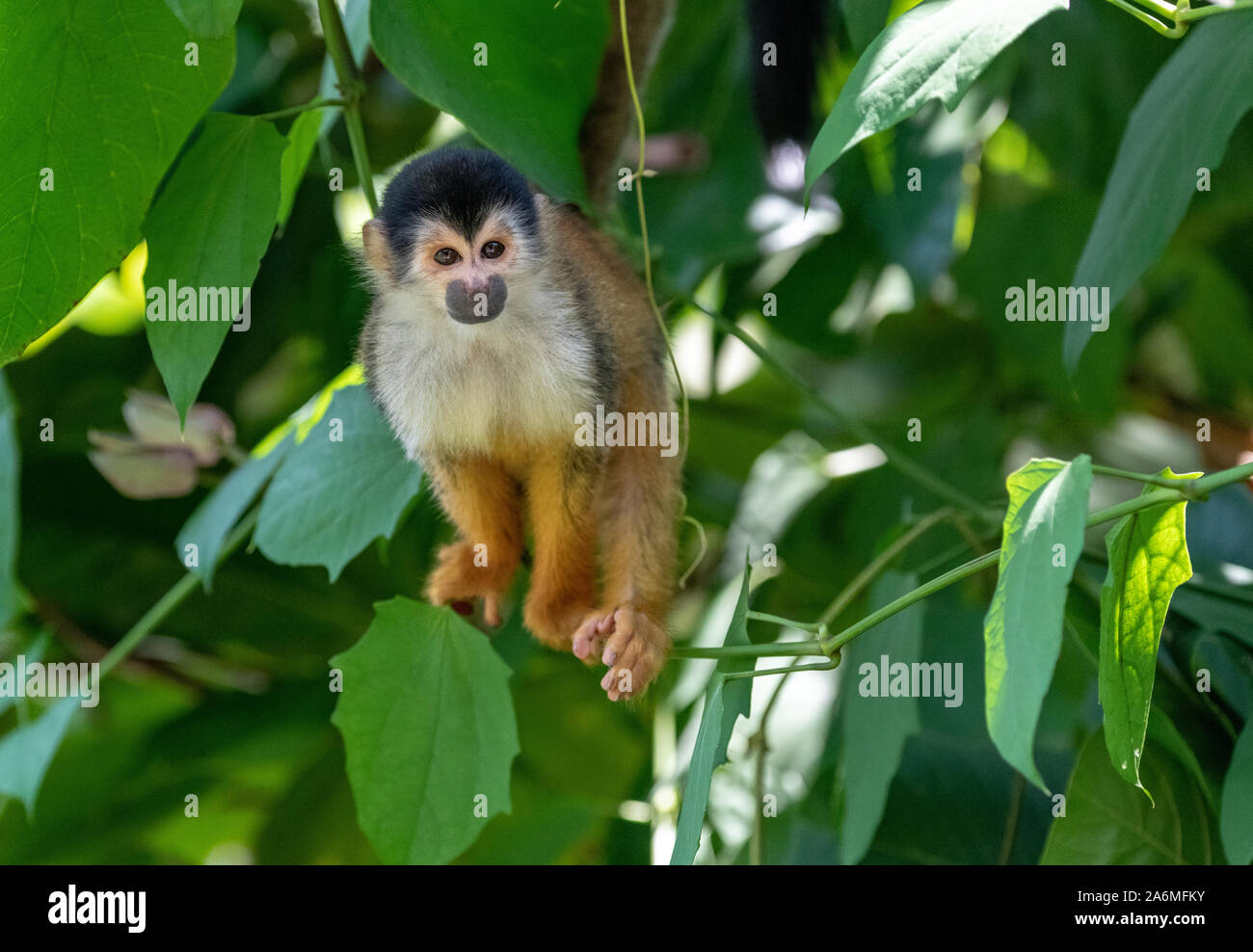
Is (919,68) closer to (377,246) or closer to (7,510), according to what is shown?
(377,246)

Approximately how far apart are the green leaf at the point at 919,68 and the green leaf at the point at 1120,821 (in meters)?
0.83

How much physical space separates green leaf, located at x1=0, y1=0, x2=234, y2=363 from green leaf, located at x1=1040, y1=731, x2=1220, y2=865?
1238 mm

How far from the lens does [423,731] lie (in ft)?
4.27

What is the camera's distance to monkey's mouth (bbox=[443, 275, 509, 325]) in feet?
4.05

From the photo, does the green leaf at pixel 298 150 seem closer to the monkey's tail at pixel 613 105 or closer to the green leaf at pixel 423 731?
the monkey's tail at pixel 613 105

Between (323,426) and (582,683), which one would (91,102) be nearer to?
(323,426)

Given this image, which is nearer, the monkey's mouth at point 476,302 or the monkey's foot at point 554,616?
the monkey's mouth at point 476,302

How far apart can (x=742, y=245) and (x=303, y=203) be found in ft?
3.10

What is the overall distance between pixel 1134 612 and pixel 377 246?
83 centimetres

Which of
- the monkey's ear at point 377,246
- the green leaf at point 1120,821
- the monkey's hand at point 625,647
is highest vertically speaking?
the monkey's ear at point 377,246

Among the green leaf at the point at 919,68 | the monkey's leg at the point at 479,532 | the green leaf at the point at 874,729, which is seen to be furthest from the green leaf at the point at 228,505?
the green leaf at the point at 919,68

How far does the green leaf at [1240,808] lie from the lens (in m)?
1.18

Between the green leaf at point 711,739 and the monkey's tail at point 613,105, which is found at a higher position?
the monkey's tail at point 613,105

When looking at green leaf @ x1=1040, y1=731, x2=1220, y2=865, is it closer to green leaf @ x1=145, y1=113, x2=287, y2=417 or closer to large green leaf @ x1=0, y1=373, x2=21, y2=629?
green leaf @ x1=145, y1=113, x2=287, y2=417
